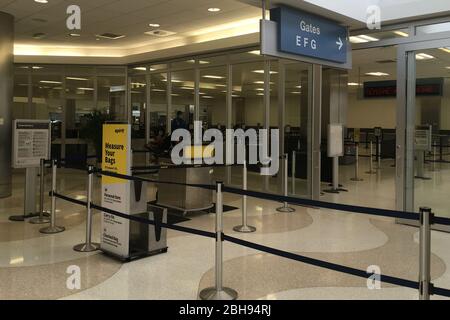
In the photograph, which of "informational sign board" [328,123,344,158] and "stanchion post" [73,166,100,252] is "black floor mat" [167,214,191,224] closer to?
"stanchion post" [73,166,100,252]

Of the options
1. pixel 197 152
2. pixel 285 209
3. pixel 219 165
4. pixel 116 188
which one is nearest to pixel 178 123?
pixel 197 152

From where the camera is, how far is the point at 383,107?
23750mm

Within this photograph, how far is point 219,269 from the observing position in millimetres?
3539

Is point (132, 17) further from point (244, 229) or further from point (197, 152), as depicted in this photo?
point (244, 229)

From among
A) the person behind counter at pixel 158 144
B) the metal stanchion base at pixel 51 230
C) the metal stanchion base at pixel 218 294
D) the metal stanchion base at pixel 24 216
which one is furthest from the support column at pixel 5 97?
the metal stanchion base at pixel 218 294

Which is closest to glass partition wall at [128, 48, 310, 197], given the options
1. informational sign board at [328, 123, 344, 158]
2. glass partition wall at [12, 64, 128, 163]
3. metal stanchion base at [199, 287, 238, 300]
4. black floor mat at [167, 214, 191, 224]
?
informational sign board at [328, 123, 344, 158]

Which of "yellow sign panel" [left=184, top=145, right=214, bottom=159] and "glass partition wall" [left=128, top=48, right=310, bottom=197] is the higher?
"glass partition wall" [left=128, top=48, right=310, bottom=197]

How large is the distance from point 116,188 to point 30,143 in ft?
8.94

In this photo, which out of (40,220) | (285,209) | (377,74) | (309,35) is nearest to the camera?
(309,35)

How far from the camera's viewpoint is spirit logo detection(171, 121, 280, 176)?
734cm

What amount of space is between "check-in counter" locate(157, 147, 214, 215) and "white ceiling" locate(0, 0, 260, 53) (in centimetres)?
297
